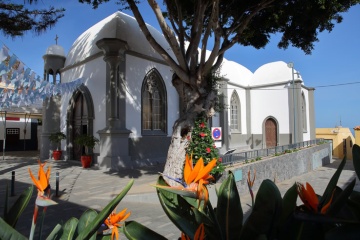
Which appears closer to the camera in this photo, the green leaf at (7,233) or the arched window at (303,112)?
the green leaf at (7,233)

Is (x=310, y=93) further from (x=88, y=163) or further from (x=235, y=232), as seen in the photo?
(x=235, y=232)

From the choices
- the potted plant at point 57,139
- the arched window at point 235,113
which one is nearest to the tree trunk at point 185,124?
the potted plant at point 57,139

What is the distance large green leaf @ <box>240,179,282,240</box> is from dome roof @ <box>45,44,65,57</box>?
18.3 meters

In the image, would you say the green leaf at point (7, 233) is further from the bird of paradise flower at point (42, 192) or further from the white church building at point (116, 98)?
the white church building at point (116, 98)

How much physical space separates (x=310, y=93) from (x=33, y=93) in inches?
927

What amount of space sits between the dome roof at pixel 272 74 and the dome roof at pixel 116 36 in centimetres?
A: 1176

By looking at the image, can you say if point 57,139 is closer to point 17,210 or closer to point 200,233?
point 17,210

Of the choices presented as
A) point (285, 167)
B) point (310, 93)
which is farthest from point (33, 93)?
point (310, 93)

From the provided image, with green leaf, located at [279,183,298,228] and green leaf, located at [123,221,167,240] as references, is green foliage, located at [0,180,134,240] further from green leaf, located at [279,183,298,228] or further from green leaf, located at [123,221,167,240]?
green leaf, located at [279,183,298,228]

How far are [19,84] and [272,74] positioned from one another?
66.9 feet

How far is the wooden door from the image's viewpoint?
23047 millimetres

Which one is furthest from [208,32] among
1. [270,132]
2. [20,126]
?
[20,126]

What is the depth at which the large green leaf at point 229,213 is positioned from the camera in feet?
3.88

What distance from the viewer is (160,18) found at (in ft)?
25.1
